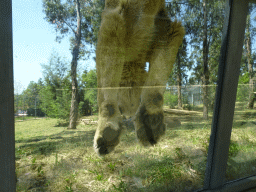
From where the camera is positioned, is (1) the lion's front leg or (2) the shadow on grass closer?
(2) the shadow on grass

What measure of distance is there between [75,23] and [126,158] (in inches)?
46.9

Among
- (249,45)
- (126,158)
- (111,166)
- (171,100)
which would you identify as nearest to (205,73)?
(171,100)

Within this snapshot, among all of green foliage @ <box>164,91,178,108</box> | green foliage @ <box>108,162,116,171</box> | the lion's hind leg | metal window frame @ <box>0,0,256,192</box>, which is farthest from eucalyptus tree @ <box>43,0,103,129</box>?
metal window frame @ <box>0,0,256,192</box>

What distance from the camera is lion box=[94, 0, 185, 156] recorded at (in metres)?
1.70

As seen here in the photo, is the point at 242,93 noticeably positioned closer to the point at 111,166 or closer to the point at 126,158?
the point at 126,158

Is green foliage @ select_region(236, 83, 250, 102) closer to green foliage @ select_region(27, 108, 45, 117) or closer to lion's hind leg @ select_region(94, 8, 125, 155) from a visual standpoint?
lion's hind leg @ select_region(94, 8, 125, 155)

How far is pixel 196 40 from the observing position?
1.99m

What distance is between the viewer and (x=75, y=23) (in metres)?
1.38

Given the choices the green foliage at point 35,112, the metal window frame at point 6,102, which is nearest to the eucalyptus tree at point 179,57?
the green foliage at point 35,112

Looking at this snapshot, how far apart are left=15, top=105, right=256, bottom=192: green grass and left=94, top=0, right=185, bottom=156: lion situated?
0.12 metres

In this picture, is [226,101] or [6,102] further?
[226,101]

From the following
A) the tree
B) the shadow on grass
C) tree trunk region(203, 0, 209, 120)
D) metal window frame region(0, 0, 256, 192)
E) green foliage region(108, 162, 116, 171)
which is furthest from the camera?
the tree

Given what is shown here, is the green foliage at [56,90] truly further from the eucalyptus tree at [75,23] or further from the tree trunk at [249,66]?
the tree trunk at [249,66]

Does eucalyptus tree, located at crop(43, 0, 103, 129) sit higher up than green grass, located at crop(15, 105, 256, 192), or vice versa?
eucalyptus tree, located at crop(43, 0, 103, 129)
